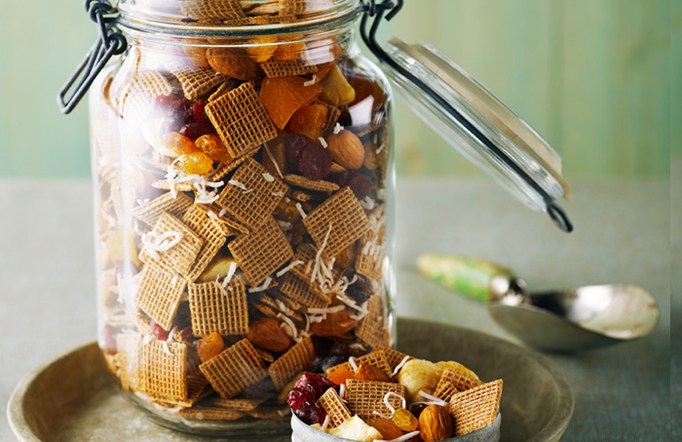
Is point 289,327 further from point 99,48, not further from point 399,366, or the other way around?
point 99,48

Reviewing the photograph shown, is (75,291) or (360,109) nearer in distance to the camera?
(360,109)

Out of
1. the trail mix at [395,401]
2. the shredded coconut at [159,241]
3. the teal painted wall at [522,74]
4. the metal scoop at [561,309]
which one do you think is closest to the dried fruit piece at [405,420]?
the trail mix at [395,401]

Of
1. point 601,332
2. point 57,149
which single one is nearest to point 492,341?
point 601,332

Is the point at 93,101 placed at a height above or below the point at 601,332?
above

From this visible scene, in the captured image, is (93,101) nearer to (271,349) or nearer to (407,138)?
(271,349)

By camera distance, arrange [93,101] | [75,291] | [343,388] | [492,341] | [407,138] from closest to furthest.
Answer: [343,388], [93,101], [492,341], [75,291], [407,138]

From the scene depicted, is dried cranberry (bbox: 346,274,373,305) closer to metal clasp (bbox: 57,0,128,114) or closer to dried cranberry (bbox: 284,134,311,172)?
dried cranberry (bbox: 284,134,311,172)

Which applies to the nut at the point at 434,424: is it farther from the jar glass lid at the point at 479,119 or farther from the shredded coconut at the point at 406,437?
the jar glass lid at the point at 479,119

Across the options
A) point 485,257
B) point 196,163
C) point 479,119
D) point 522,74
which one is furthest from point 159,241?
point 522,74
